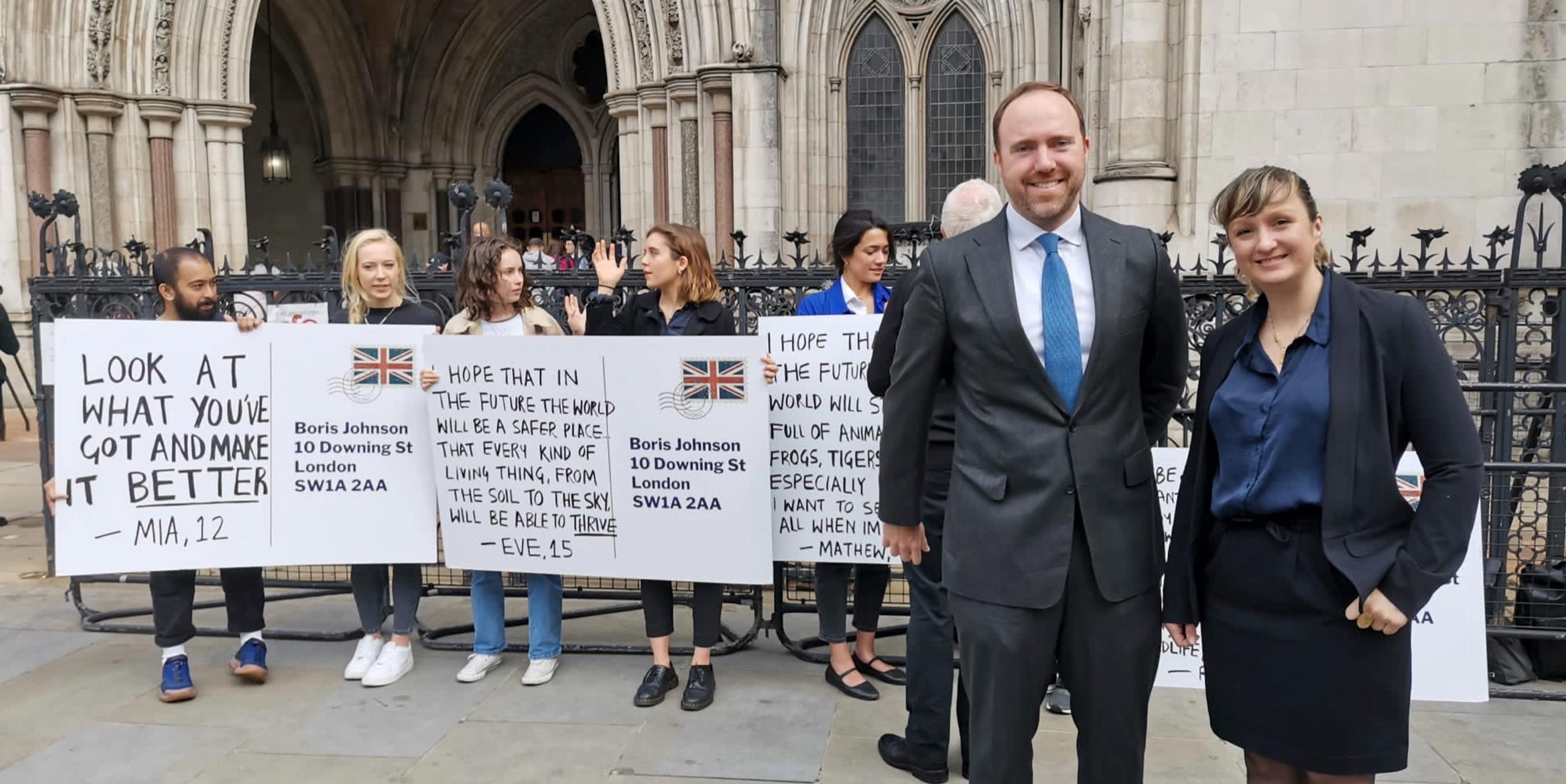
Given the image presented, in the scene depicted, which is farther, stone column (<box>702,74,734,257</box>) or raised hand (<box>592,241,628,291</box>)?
stone column (<box>702,74,734,257</box>)

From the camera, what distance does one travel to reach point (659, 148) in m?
14.1

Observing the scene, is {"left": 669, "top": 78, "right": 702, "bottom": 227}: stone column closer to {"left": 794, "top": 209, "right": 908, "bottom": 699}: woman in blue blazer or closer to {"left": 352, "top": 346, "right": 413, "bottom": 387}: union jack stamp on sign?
{"left": 352, "top": 346, "right": 413, "bottom": 387}: union jack stamp on sign

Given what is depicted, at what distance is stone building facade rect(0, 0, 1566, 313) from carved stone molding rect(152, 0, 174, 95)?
0.11 ft

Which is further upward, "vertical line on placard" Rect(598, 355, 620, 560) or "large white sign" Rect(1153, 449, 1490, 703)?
"vertical line on placard" Rect(598, 355, 620, 560)

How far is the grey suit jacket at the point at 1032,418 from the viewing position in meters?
2.45

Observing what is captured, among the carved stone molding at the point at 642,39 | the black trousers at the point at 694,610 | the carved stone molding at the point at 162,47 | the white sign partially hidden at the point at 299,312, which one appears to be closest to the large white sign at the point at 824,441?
the black trousers at the point at 694,610

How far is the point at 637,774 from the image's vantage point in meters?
3.77

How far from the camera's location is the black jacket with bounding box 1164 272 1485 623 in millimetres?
2193

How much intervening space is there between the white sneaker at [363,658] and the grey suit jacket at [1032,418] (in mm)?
3248

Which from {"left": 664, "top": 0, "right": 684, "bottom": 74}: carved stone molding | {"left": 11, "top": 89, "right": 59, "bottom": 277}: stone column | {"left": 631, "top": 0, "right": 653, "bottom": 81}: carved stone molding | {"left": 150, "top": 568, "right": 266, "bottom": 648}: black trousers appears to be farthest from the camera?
{"left": 11, "top": 89, "right": 59, "bottom": 277}: stone column

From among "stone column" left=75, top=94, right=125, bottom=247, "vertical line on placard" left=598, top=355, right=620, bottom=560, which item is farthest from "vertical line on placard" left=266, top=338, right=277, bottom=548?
"stone column" left=75, top=94, right=125, bottom=247

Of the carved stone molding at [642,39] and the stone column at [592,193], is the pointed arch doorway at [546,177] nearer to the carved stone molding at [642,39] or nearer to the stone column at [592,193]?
the stone column at [592,193]

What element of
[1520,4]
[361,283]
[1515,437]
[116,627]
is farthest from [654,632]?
[1520,4]

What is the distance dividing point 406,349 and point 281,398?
0.66 m
